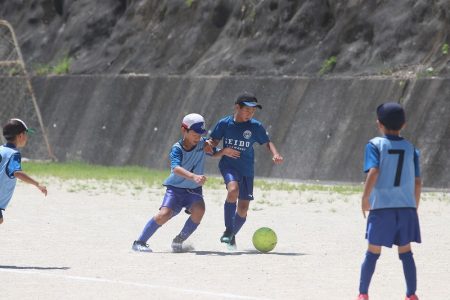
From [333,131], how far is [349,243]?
14324 mm

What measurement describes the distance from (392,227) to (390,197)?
23cm

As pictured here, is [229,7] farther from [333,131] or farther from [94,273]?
[94,273]

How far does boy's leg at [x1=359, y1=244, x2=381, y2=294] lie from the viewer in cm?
918

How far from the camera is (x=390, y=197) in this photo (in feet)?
30.2

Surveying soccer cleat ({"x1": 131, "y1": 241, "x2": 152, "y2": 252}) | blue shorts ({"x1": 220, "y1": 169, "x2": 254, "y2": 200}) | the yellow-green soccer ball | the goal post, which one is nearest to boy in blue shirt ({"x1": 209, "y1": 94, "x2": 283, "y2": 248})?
blue shorts ({"x1": 220, "y1": 169, "x2": 254, "y2": 200})

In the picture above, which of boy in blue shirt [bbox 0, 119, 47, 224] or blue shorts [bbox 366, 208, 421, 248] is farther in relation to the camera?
boy in blue shirt [bbox 0, 119, 47, 224]

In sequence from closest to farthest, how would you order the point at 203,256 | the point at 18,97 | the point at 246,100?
the point at 203,256
the point at 246,100
the point at 18,97

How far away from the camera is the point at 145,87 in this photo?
117ft

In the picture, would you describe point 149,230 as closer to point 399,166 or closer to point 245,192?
point 245,192

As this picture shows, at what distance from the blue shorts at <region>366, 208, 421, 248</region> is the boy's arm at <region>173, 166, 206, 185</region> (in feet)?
11.2

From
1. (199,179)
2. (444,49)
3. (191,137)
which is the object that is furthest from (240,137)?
(444,49)

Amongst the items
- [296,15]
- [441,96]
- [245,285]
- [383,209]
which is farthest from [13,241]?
[296,15]

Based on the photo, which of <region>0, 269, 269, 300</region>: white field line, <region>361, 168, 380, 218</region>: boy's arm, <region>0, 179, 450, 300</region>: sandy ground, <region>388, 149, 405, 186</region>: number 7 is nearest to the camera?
<region>361, 168, 380, 218</region>: boy's arm

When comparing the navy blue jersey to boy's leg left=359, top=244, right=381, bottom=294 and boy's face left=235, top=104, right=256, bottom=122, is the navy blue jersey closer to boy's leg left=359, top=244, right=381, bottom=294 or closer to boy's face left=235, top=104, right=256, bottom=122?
boy's face left=235, top=104, right=256, bottom=122
